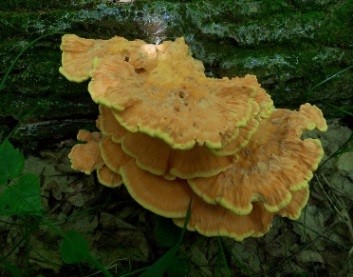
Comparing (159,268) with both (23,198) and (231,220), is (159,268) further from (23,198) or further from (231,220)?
(23,198)

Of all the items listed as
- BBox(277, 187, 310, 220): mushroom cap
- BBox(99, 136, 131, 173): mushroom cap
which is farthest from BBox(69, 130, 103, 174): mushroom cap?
BBox(277, 187, 310, 220): mushroom cap

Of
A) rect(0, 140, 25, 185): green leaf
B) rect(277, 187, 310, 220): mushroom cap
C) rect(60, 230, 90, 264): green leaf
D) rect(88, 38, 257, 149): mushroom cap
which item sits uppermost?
rect(88, 38, 257, 149): mushroom cap

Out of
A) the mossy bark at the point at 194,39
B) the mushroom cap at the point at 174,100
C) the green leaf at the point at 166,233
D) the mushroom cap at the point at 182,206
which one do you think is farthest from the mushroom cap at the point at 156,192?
the mossy bark at the point at 194,39

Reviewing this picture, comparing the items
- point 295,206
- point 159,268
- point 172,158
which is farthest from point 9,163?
point 295,206

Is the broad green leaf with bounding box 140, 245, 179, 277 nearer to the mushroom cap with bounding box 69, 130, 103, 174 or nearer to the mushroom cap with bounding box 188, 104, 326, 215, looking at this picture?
the mushroom cap with bounding box 188, 104, 326, 215

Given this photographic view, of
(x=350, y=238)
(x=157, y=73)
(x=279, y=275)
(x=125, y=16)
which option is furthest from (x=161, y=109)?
(x=350, y=238)

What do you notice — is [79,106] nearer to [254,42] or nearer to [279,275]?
[254,42]
